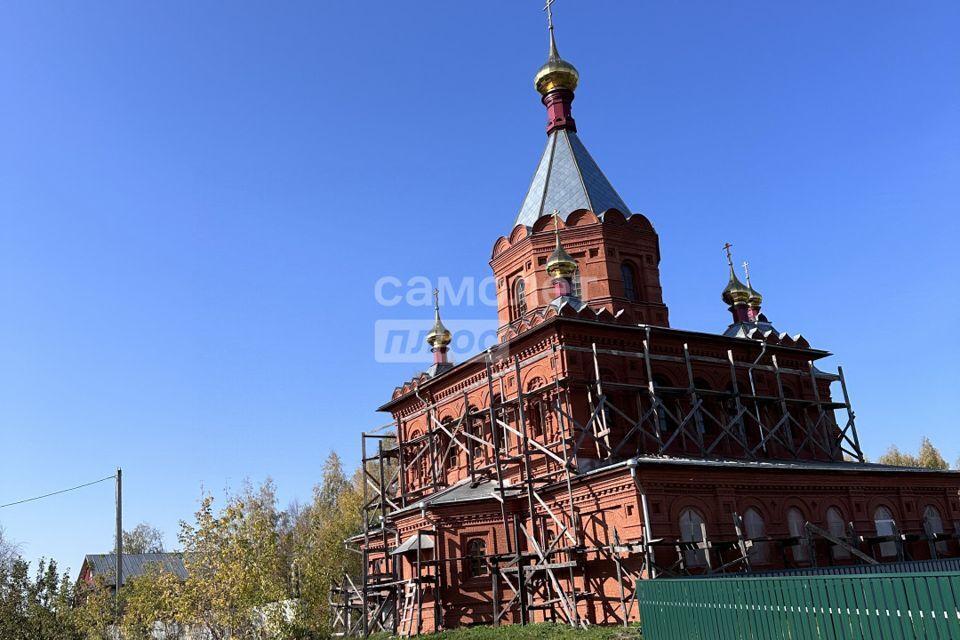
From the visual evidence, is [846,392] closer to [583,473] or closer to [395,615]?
[583,473]

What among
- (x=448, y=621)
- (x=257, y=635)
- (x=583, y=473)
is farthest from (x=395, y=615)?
(x=583, y=473)

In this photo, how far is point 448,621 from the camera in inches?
703

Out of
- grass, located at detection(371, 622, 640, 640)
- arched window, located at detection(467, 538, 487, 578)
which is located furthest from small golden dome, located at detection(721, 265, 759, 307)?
grass, located at detection(371, 622, 640, 640)

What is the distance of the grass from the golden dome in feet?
53.2

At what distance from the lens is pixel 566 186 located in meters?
23.5

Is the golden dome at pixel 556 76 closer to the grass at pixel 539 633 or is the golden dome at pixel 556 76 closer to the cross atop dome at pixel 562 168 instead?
the cross atop dome at pixel 562 168

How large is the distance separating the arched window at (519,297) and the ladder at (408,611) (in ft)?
26.1

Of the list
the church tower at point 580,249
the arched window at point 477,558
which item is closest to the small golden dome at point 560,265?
the church tower at point 580,249

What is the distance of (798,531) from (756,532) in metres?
1.41

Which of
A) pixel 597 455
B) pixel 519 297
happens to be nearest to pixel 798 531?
pixel 597 455

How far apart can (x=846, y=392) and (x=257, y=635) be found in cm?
1729

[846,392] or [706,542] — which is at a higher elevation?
[846,392]

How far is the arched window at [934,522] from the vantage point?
21.1 metres

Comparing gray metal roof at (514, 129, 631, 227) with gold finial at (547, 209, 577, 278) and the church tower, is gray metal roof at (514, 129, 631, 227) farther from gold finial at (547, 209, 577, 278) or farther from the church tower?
gold finial at (547, 209, 577, 278)
